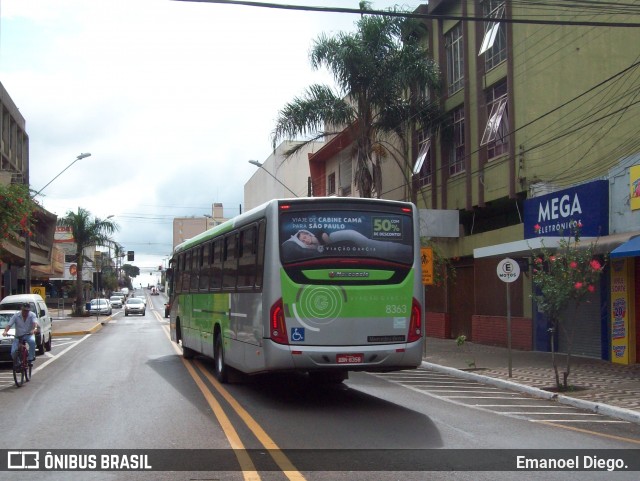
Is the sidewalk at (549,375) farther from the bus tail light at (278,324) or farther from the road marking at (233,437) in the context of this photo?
the road marking at (233,437)

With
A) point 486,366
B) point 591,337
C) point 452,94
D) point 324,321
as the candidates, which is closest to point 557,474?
point 324,321

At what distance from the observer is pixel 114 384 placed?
14164 mm

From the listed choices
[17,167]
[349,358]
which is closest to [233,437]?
[349,358]

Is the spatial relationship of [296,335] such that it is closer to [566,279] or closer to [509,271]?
[566,279]

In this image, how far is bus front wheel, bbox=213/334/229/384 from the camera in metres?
13.9

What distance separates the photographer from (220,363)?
1417 cm

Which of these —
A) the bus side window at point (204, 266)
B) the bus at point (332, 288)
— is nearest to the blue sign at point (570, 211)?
the bus at point (332, 288)

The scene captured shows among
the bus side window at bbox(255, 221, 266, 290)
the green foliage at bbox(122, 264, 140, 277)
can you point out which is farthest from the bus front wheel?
the green foliage at bbox(122, 264, 140, 277)

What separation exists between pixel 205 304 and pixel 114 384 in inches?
111

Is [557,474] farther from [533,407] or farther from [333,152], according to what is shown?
[333,152]

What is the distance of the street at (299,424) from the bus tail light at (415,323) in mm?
1132

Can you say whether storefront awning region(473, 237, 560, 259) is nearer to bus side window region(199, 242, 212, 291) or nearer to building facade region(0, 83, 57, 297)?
bus side window region(199, 242, 212, 291)

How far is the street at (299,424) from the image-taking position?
7.23 metres

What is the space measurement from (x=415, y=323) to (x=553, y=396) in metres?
3.41
